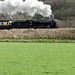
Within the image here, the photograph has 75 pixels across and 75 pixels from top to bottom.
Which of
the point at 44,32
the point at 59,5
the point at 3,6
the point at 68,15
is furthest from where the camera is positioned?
the point at 59,5

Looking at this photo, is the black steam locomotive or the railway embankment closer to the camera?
the railway embankment

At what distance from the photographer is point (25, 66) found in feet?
34.1

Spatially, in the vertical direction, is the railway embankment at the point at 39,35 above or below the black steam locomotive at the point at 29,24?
below

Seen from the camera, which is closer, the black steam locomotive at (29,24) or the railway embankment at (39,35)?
the railway embankment at (39,35)

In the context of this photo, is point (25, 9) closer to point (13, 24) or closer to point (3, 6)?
point (3, 6)

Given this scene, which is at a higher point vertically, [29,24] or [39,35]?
[29,24]

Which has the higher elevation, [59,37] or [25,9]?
[25,9]

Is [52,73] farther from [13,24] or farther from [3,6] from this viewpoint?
[3,6]

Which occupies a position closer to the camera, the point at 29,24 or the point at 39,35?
the point at 39,35

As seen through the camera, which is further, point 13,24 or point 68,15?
point 68,15

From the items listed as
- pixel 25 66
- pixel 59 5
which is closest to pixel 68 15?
pixel 59 5

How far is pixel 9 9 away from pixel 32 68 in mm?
47181

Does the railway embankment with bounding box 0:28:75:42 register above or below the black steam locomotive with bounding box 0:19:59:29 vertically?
below

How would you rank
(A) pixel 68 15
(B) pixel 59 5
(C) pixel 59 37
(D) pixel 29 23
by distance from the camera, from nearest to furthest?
(C) pixel 59 37 → (D) pixel 29 23 → (A) pixel 68 15 → (B) pixel 59 5
